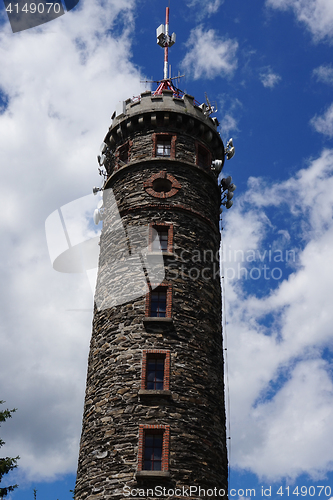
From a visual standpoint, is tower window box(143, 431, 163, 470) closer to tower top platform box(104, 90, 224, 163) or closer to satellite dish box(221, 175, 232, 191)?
satellite dish box(221, 175, 232, 191)

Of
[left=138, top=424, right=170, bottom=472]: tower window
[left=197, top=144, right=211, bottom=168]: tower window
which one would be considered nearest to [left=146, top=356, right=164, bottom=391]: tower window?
[left=138, top=424, right=170, bottom=472]: tower window

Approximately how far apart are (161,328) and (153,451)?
4.73m

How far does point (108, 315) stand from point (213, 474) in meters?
7.62

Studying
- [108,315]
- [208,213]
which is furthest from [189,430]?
[208,213]

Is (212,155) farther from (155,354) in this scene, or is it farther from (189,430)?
(189,430)

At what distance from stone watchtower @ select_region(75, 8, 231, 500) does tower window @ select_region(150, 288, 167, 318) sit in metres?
0.05

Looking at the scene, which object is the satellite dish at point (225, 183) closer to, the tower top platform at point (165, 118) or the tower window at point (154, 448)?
the tower top platform at point (165, 118)

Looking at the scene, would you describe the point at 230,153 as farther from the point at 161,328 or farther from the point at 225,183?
the point at 161,328

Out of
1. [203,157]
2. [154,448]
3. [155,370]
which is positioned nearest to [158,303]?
[155,370]

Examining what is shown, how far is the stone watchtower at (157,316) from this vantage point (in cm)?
1922

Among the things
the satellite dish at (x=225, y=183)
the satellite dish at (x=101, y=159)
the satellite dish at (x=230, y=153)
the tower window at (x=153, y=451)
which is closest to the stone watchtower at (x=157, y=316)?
the tower window at (x=153, y=451)

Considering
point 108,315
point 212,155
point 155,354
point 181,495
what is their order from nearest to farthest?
point 181,495 → point 155,354 → point 108,315 → point 212,155

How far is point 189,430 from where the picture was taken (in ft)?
64.6

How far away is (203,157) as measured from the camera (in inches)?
1112
